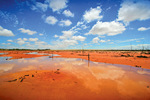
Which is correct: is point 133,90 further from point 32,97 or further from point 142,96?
point 32,97

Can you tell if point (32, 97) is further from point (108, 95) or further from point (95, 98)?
point (108, 95)

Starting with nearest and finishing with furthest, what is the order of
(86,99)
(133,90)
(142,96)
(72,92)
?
(86,99) → (142,96) → (72,92) → (133,90)

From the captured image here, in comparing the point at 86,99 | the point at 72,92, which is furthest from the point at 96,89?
the point at 72,92

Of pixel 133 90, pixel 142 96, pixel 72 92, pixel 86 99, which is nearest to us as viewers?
pixel 86 99

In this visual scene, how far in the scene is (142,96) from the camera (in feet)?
13.0

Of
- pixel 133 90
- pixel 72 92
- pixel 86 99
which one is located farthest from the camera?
pixel 133 90

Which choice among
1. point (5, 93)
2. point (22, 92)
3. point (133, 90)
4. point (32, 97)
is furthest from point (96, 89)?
point (5, 93)

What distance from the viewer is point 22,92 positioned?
413 cm

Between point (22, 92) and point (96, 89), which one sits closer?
point (22, 92)

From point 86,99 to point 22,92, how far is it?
393cm

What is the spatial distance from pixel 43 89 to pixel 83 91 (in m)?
2.69

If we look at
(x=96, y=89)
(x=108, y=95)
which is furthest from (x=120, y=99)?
(x=96, y=89)

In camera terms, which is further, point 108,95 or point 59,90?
point 59,90

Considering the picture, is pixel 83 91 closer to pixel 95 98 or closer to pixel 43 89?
pixel 95 98
